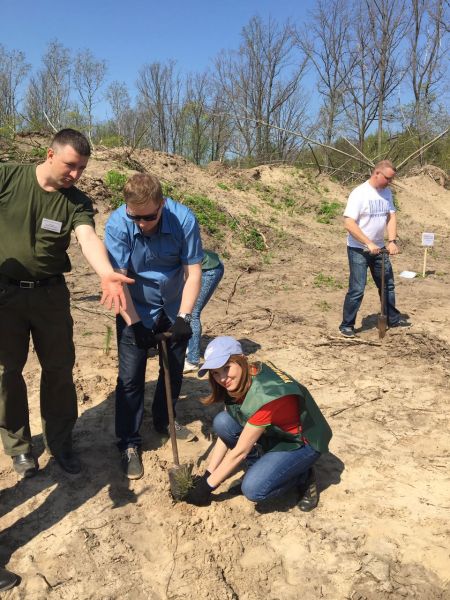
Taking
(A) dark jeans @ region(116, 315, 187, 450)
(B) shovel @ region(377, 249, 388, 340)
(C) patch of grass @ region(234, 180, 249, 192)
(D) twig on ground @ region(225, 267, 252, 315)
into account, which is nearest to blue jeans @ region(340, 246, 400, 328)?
(B) shovel @ region(377, 249, 388, 340)

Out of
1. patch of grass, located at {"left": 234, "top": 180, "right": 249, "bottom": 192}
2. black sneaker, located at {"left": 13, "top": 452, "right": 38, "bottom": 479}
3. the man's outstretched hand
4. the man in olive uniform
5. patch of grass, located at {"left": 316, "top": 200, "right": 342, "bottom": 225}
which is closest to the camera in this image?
the man's outstretched hand

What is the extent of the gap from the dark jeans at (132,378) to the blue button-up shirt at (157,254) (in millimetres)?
141

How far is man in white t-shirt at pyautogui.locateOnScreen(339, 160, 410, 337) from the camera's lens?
512cm

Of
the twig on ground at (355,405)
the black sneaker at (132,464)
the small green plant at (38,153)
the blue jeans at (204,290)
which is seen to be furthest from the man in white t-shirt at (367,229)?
the small green plant at (38,153)

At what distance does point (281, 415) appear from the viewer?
8.73 ft

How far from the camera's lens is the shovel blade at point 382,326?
5.35 m

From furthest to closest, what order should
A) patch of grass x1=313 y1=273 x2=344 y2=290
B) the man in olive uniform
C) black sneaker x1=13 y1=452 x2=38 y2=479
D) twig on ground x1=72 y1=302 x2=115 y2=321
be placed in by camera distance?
patch of grass x1=313 y1=273 x2=344 y2=290 → twig on ground x1=72 y1=302 x2=115 y2=321 → black sneaker x1=13 y1=452 x2=38 y2=479 → the man in olive uniform

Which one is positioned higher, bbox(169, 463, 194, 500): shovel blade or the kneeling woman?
the kneeling woman

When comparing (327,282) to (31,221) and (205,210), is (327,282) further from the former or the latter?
(31,221)

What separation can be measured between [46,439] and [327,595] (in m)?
1.86

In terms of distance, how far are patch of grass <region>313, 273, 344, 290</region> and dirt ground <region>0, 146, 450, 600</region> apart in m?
1.87

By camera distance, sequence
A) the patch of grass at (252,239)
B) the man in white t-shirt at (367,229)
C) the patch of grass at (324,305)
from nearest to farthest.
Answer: the man in white t-shirt at (367,229), the patch of grass at (324,305), the patch of grass at (252,239)

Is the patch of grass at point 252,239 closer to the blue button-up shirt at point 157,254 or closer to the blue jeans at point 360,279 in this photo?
the blue jeans at point 360,279

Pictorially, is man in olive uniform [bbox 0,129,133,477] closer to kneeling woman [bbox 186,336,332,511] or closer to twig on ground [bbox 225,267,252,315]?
kneeling woman [bbox 186,336,332,511]
